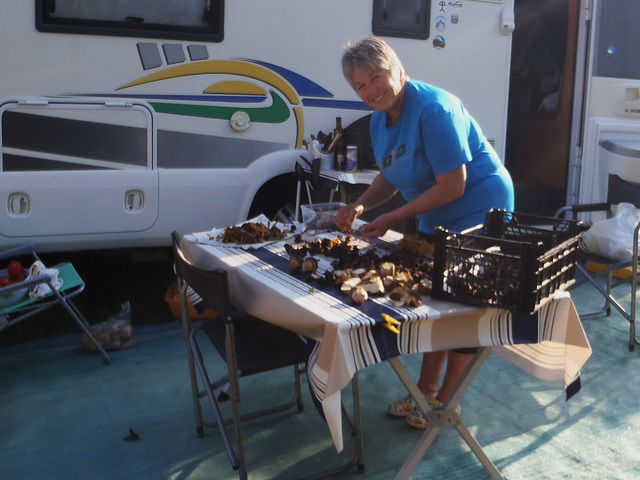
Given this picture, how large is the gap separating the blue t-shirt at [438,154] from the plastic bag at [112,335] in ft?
6.61

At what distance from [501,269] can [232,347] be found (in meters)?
0.97

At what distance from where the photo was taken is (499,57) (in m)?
4.82

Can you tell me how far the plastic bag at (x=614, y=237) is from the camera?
13.1ft

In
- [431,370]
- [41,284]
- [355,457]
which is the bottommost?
[355,457]

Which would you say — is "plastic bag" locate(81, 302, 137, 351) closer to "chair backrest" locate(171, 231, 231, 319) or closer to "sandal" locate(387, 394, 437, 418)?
"chair backrest" locate(171, 231, 231, 319)

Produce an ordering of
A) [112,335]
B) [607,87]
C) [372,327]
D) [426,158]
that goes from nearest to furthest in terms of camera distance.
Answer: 1. [372,327]
2. [426,158]
3. [112,335]
4. [607,87]

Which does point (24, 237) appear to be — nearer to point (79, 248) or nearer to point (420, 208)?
point (79, 248)

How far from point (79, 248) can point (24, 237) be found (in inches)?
12.7

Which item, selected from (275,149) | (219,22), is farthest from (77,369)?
(219,22)

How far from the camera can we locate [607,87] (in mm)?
5203

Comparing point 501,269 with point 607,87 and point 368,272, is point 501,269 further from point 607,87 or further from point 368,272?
point 607,87

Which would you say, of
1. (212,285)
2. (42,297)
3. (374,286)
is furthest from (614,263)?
(42,297)

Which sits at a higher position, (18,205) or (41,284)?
(18,205)

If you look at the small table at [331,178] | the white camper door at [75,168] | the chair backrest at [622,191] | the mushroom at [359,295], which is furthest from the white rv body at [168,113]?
the mushroom at [359,295]
